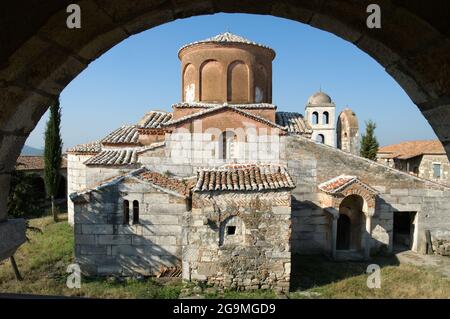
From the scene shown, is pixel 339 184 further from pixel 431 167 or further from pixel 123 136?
pixel 431 167

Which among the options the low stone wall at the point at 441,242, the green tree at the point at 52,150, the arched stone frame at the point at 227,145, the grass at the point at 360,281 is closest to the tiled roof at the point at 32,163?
Answer: the green tree at the point at 52,150

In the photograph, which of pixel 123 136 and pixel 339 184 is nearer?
pixel 339 184

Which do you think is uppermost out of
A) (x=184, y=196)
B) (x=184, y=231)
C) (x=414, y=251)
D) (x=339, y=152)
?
(x=339, y=152)

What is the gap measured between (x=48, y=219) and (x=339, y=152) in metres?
15.2

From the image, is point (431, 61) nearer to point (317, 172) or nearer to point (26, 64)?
point (26, 64)

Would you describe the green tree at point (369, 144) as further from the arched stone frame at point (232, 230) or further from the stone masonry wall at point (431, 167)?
the arched stone frame at point (232, 230)

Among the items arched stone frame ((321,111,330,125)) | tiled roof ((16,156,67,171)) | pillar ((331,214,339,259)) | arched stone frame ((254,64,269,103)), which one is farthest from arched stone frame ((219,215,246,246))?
arched stone frame ((321,111,330,125))

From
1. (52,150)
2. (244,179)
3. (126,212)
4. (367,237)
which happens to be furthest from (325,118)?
(126,212)

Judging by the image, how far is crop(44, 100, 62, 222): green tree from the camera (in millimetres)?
15875

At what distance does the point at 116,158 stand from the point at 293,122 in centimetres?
793

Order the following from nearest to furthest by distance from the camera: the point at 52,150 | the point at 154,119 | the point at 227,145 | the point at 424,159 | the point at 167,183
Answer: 1. the point at 167,183
2. the point at 227,145
3. the point at 154,119
4. the point at 52,150
5. the point at 424,159

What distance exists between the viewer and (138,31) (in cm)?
152

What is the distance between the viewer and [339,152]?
1069cm
